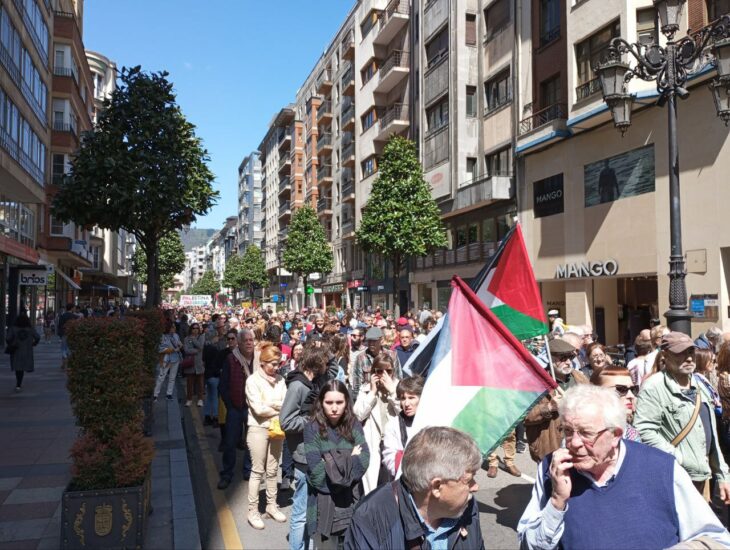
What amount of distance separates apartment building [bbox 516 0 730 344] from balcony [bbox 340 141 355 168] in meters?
24.3

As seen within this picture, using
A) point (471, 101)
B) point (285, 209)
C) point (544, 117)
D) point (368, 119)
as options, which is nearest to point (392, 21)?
point (368, 119)

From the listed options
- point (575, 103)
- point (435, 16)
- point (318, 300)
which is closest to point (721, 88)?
point (575, 103)

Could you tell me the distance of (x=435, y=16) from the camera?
109ft

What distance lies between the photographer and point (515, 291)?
637cm

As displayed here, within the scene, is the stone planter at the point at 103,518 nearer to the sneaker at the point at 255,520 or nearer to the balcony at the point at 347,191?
the sneaker at the point at 255,520

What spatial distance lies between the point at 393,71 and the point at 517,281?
1368 inches

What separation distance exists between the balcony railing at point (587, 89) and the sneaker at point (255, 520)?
18207mm

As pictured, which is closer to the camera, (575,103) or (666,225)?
(666,225)

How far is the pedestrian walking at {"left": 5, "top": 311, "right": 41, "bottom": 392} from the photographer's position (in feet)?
46.6

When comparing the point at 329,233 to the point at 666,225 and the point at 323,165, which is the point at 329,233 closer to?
the point at 323,165

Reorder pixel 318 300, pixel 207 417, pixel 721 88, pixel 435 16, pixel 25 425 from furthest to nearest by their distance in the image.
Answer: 1. pixel 318 300
2. pixel 435 16
3. pixel 207 417
4. pixel 25 425
5. pixel 721 88

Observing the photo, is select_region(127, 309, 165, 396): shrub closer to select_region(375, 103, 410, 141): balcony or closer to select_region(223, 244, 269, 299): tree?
select_region(375, 103, 410, 141): balcony

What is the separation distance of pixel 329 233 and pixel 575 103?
1530 inches

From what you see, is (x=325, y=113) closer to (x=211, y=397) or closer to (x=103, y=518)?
(x=211, y=397)
